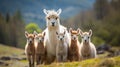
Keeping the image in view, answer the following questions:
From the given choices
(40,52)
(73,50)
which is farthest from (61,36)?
(40,52)

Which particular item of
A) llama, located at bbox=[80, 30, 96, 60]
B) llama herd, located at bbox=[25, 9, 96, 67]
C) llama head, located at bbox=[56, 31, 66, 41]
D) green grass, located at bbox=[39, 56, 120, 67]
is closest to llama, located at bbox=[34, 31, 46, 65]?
llama herd, located at bbox=[25, 9, 96, 67]

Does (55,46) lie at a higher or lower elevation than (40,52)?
higher

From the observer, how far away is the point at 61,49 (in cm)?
2747

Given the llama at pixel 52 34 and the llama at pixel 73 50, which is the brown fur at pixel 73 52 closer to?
the llama at pixel 73 50

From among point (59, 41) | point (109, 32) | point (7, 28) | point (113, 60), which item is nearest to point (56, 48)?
A: point (59, 41)

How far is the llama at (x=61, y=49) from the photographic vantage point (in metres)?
27.3

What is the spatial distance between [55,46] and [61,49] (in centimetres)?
118

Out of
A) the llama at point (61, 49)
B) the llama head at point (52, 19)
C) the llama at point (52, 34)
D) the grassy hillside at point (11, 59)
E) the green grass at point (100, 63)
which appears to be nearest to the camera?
the green grass at point (100, 63)

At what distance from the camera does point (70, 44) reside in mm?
28250

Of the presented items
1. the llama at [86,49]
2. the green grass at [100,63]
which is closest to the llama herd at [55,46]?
the llama at [86,49]

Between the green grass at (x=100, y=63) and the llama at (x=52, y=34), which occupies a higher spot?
the llama at (x=52, y=34)

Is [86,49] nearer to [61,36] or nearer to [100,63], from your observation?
[61,36]

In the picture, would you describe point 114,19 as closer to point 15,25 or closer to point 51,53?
point 15,25

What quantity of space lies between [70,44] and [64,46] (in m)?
0.78
